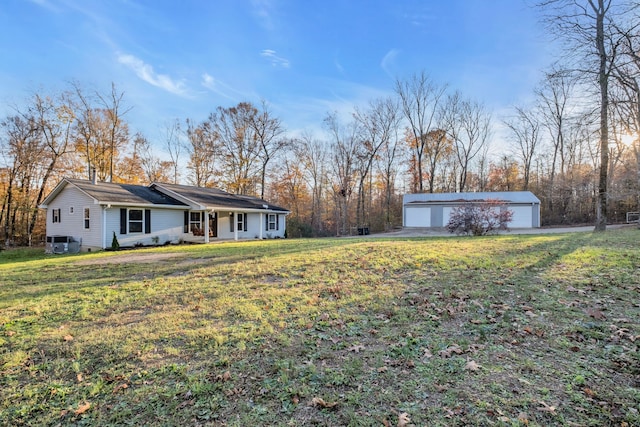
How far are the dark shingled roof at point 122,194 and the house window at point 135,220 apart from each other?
613 millimetres

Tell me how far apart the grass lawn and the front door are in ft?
42.3

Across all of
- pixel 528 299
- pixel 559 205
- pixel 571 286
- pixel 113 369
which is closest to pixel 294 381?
pixel 113 369

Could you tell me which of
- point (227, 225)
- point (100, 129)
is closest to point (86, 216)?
point (227, 225)

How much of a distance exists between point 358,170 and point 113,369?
106 feet

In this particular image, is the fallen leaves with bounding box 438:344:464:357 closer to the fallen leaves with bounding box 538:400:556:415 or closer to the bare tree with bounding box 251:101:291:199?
the fallen leaves with bounding box 538:400:556:415

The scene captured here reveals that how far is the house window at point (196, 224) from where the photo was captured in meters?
18.2

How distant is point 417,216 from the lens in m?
27.9

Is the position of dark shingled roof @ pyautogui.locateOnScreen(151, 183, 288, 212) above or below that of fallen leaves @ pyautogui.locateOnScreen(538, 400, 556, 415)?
above

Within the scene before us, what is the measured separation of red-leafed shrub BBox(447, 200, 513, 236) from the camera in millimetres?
15750

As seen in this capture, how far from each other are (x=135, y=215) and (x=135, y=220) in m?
0.26

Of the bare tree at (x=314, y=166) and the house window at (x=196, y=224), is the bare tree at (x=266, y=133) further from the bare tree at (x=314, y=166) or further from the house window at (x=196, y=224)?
the house window at (x=196, y=224)

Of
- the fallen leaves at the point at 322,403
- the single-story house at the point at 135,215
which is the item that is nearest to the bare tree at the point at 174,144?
the single-story house at the point at 135,215

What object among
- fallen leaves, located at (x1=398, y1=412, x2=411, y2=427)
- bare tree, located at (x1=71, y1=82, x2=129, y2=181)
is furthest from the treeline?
fallen leaves, located at (x1=398, y1=412, x2=411, y2=427)

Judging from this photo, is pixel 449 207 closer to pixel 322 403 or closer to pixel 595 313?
pixel 595 313
